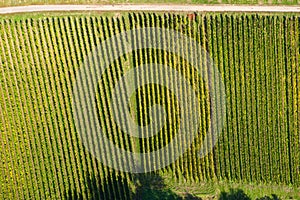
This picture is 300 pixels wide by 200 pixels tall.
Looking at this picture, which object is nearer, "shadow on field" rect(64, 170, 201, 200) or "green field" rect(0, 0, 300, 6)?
"green field" rect(0, 0, 300, 6)

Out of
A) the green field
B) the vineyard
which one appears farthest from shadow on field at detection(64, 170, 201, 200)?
Result: the green field

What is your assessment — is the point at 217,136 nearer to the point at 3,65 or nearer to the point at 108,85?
the point at 108,85

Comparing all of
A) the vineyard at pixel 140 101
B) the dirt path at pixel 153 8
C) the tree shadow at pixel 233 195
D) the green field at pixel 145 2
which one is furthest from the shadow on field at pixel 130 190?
the green field at pixel 145 2

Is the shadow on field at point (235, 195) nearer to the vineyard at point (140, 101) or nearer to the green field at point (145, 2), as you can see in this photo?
the vineyard at point (140, 101)

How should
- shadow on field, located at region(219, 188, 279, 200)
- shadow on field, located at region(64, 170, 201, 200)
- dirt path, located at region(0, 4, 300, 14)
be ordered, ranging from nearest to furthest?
dirt path, located at region(0, 4, 300, 14), shadow on field, located at region(64, 170, 201, 200), shadow on field, located at region(219, 188, 279, 200)

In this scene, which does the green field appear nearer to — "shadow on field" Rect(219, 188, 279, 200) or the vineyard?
the vineyard

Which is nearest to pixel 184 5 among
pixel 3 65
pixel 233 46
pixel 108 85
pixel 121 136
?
pixel 233 46

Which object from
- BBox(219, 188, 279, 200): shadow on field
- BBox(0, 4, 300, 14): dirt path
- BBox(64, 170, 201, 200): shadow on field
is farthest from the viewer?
BBox(219, 188, 279, 200): shadow on field

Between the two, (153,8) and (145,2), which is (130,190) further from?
(145,2)
